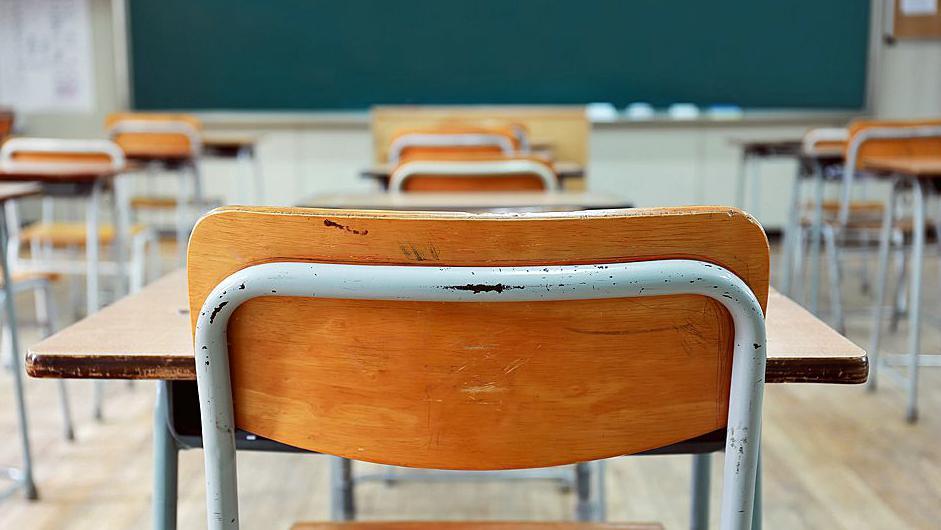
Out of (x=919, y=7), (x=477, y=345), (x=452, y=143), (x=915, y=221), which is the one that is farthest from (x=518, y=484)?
(x=919, y=7)

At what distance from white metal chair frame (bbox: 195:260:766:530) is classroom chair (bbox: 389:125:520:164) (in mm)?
2440

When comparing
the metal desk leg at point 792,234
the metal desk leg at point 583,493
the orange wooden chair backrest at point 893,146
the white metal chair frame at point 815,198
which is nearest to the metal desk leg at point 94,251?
the metal desk leg at point 583,493

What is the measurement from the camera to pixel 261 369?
768 millimetres

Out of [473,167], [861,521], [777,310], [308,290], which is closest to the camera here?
[308,290]

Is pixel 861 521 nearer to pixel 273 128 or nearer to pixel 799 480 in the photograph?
pixel 799 480

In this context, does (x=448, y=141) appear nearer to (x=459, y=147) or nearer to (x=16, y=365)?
(x=459, y=147)

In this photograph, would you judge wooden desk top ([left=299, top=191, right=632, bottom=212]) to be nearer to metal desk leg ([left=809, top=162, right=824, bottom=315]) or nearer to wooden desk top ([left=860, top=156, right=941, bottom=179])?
wooden desk top ([left=860, top=156, right=941, bottom=179])

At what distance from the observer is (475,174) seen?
2500 millimetres

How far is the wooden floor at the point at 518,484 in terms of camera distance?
2232 millimetres

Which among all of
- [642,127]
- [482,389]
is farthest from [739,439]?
[642,127]

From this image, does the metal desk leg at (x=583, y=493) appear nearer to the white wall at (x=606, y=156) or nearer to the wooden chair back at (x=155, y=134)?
the wooden chair back at (x=155, y=134)

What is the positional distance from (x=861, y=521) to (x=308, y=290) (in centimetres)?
189

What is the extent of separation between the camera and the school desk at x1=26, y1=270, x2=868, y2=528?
2.74ft

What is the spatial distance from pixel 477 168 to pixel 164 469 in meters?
1.45
